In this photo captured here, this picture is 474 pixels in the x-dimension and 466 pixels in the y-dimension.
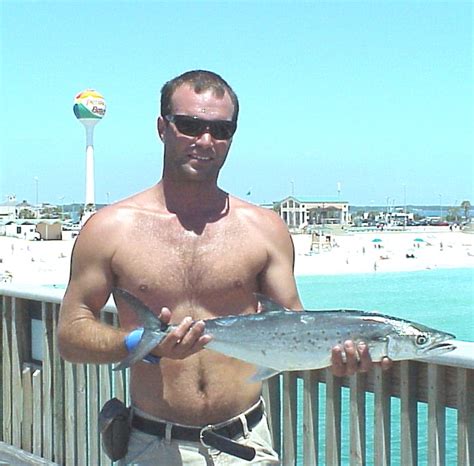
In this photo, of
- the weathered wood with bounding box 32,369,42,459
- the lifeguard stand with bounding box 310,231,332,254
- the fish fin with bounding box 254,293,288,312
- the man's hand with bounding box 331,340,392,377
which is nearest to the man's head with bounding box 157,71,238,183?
the fish fin with bounding box 254,293,288,312

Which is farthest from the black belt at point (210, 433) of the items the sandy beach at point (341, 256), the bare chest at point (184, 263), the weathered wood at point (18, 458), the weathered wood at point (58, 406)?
the sandy beach at point (341, 256)

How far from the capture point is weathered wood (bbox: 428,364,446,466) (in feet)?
9.89

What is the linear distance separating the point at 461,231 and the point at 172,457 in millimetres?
91087

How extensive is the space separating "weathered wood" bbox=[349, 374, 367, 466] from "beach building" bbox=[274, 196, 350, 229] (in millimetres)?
87857

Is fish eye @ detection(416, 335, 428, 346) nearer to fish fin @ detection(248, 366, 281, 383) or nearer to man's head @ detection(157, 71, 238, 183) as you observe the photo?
fish fin @ detection(248, 366, 281, 383)

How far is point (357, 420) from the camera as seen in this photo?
3271mm

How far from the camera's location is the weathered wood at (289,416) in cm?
360

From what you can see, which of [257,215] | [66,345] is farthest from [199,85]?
[66,345]

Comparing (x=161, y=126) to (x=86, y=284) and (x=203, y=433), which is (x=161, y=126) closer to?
(x=86, y=284)

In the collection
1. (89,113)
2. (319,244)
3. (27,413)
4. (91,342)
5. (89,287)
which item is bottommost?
(319,244)

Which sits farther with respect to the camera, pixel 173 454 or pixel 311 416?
pixel 311 416

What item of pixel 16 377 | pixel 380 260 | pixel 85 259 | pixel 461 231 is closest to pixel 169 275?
pixel 85 259

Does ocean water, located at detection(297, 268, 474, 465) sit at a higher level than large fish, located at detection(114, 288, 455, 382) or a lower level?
lower

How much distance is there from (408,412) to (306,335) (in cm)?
87
